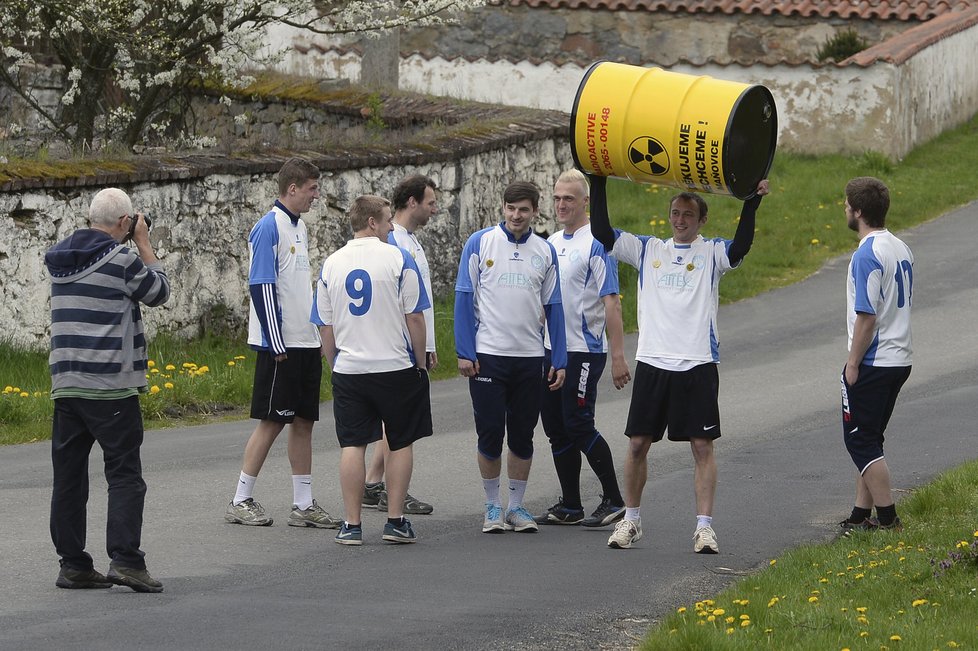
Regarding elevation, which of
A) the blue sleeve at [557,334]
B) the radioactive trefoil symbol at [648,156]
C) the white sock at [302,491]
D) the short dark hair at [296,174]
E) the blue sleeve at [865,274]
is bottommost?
the white sock at [302,491]

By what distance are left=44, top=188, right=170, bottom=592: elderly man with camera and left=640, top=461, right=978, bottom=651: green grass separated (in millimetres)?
2325

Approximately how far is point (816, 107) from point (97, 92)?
1010 centimetres

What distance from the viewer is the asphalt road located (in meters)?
5.80

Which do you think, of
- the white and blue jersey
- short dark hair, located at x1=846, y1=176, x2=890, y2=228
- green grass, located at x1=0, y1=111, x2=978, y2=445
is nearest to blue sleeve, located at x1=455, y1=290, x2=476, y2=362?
the white and blue jersey

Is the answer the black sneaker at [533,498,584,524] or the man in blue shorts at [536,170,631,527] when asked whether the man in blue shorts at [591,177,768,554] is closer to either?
the man in blue shorts at [536,170,631,527]

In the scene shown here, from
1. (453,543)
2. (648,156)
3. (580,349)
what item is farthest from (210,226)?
(648,156)

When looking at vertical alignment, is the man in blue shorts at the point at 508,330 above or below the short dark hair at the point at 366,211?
below

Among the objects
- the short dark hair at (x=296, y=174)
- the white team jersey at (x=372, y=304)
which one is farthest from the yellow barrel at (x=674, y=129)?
the short dark hair at (x=296, y=174)

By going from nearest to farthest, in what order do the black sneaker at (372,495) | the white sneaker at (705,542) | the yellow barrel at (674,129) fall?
the yellow barrel at (674,129), the white sneaker at (705,542), the black sneaker at (372,495)

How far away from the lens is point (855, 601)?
5.98 m

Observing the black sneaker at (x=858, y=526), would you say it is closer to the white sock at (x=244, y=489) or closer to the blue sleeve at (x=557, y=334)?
the blue sleeve at (x=557, y=334)

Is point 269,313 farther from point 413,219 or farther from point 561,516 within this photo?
point 561,516

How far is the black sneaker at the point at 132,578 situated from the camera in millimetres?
6273

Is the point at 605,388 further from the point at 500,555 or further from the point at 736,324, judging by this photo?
the point at 500,555
